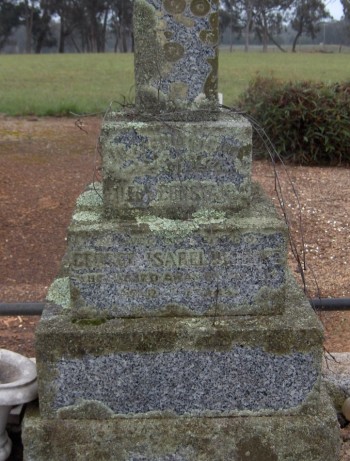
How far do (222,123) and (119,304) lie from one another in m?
0.79

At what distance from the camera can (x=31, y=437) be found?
265cm

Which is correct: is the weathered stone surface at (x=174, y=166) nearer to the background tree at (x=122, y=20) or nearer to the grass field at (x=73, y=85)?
the grass field at (x=73, y=85)

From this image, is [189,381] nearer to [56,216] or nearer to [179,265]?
[179,265]

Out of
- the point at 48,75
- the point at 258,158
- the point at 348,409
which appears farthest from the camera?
the point at 48,75

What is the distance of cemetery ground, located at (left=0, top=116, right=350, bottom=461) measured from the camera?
5.39 m

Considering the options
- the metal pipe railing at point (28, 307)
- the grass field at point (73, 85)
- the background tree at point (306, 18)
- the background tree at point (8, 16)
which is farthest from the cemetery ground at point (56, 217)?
the background tree at point (306, 18)

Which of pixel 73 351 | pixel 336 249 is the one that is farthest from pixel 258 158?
pixel 73 351

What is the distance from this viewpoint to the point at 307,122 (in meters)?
10.5

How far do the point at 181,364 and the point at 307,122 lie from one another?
8289 mm

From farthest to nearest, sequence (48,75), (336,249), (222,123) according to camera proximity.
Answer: (48,75) < (336,249) < (222,123)

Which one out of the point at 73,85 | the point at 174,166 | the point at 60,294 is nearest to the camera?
the point at 174,166

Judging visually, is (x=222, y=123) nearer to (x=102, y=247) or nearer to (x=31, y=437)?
(x=102, y=247)

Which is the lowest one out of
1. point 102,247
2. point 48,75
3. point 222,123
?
point 48,75

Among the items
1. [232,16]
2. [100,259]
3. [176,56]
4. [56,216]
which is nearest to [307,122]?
[56,216]
